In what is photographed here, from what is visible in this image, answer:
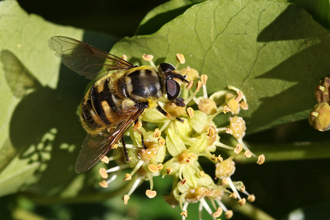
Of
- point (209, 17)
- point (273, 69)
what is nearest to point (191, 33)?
point (209, 17)

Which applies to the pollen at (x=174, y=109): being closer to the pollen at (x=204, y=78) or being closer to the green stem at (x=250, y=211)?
the pollen at (x=204, y=78)

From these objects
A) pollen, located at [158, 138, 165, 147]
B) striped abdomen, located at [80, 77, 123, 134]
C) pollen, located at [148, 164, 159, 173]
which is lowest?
pollen, located at [148, 164, 159, 173]

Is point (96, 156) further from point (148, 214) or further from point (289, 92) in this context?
point (148, 214)

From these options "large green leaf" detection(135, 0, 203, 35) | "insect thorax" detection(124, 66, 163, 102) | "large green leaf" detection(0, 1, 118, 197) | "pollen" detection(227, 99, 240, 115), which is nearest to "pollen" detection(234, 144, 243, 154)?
"pollen" detection(227, 99, 240, 115)

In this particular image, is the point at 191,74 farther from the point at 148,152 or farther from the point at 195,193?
the point at 195,193

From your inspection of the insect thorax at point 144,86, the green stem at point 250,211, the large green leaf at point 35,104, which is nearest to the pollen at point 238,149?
the insect thorax at point 144,86

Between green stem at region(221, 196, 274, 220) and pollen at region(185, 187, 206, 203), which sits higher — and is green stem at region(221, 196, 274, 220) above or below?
below

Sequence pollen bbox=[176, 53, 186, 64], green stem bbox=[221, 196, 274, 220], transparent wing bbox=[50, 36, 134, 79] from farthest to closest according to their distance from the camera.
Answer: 1. green stem bbox=[221, 196, 274, 220]
2. transparent wing bbox=[50, 36, 134, 79]
3. pollen bbox=[176, 53, 186, 64]

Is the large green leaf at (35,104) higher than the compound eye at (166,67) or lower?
lower

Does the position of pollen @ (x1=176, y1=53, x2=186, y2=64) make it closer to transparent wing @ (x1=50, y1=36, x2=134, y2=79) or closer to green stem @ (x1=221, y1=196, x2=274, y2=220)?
transparent wing @ (x1=50, y1=36, x2=134, y2=79)
